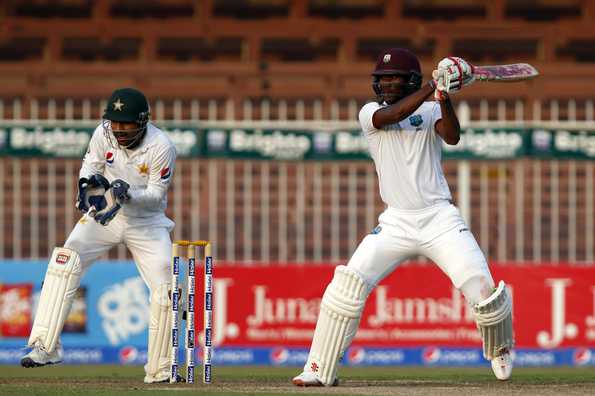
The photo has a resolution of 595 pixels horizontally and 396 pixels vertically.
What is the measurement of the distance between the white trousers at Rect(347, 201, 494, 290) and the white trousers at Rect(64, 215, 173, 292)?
153 centimetres

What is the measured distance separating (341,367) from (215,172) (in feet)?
8.07

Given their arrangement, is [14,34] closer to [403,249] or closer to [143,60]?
[143,60]

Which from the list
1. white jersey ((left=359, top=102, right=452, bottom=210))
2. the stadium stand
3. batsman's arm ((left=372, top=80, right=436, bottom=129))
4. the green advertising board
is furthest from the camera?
the stadium stand

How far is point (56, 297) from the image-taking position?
10.1 metres

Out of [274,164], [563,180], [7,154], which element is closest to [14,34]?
[7,154]

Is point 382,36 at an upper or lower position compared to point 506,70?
upper

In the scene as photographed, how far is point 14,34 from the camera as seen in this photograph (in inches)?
719

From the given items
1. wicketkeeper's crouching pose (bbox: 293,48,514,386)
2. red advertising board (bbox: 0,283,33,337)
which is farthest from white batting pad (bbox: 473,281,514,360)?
red advertising board (bbox: 0,283,33,337)

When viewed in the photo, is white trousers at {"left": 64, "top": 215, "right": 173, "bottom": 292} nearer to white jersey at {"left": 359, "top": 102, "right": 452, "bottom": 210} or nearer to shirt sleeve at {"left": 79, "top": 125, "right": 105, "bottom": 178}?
shirt sleeve at {"left": 79, "top": 125, "right": 105, "bottom": 178}

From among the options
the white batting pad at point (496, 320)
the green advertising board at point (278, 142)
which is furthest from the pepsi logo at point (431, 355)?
the white batting pad at point (496, 320)

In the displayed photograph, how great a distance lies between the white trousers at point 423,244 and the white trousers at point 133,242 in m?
1.53

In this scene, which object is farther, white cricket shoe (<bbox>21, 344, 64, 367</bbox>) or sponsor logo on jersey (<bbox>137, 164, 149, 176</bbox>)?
sponsor logo on jersey (<bbox>137, 164, 149, 176</bbox>)

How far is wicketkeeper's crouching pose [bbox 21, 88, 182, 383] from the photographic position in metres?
9.92

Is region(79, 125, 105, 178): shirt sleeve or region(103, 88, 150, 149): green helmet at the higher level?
region(103, 88, 150, 149): green helmet
